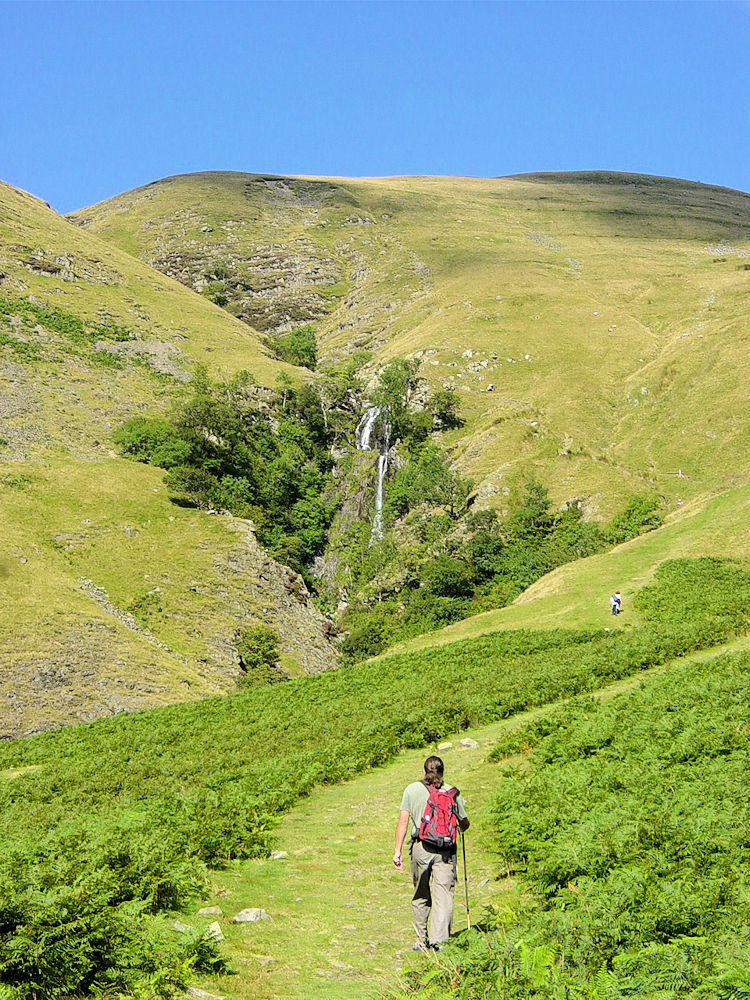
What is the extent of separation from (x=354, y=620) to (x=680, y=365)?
54.7 meters

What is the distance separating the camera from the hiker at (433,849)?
10414mm

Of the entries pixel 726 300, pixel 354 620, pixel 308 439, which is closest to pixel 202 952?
pixel 354 620

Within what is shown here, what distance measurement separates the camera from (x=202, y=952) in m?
9.89

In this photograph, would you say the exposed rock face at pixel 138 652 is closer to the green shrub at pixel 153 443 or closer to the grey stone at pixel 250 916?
the green shrub at pixel 153 443

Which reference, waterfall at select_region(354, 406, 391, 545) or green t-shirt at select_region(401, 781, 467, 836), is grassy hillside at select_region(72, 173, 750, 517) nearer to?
waterfall at select_region(354, 406, 391, 545)

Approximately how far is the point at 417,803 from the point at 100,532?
219ft

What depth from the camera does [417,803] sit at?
10.9 m

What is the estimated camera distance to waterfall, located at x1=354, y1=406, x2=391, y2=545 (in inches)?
3873

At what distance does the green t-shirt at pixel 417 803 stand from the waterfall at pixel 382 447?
3353 inches

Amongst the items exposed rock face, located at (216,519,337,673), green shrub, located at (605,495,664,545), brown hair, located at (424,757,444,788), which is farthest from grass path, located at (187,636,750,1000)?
green shrub, located at (605,495,664,545)

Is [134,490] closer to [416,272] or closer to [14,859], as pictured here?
[14,859]

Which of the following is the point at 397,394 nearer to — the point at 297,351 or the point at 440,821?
the point at 297,351

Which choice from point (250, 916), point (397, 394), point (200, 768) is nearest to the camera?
point (250, 916)

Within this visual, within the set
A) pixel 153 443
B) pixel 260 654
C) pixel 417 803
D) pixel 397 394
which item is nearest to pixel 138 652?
pixel 260 654
